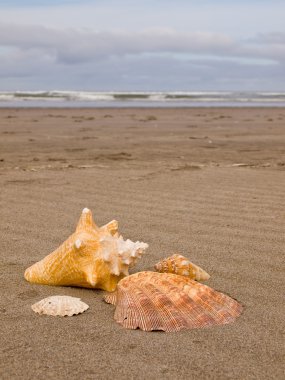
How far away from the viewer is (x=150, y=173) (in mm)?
7672

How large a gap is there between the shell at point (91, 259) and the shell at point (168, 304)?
0.16 m

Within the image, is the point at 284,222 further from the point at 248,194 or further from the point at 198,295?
the point at 198,295

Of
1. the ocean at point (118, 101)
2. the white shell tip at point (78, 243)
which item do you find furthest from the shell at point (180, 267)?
the ocean at point (118, 101)

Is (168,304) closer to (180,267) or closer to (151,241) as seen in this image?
(180,267)

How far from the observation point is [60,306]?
2969 millimetres

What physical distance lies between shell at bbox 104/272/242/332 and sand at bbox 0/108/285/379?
0.06 metres

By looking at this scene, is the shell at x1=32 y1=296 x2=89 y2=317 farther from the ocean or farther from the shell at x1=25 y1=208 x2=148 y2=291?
the ocean

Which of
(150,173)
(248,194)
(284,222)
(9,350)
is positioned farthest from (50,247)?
(150,173)

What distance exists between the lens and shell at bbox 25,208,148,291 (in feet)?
10.6

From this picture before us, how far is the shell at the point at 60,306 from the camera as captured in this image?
295 centimetres

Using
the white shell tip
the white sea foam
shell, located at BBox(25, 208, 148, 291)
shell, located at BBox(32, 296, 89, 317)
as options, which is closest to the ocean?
the white sea foam

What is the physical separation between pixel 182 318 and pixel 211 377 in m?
0.48

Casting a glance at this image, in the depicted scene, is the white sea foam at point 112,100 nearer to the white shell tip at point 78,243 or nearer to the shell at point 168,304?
the white shell tip at point 78,243

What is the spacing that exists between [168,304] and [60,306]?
55 cm
